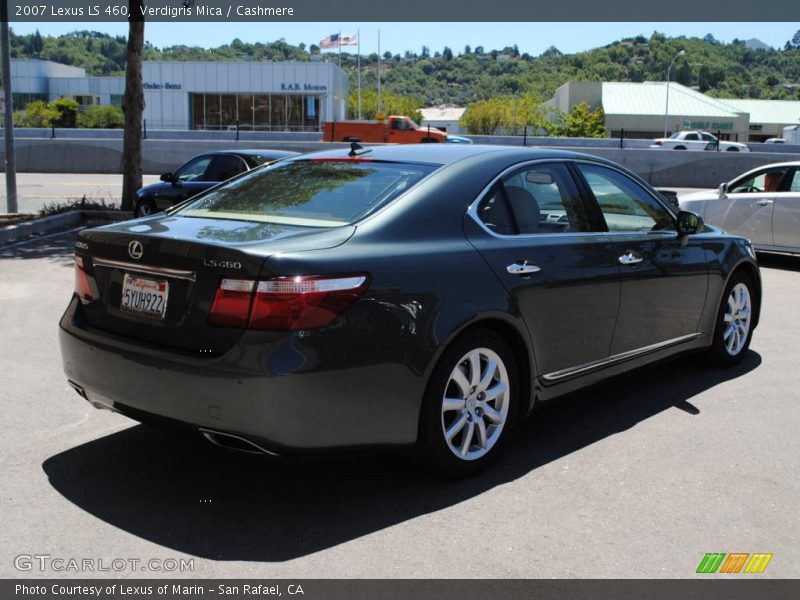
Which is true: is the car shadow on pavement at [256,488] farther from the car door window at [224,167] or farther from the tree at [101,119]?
the tree at [101,119]

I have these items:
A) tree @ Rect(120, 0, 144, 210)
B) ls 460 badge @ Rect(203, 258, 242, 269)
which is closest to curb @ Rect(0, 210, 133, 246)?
tree @ Rect(120, 0, 144, 210)

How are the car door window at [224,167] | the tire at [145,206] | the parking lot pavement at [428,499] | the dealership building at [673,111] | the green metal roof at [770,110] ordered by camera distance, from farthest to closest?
the green metal roof at [770,110], the dealership building at [673,111], the tire at [145,206], the car door window at [224,167], the parking lot pavement at [428,499]

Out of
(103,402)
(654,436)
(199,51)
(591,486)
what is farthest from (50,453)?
(199,51)

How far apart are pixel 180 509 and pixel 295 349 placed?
100 centimetres

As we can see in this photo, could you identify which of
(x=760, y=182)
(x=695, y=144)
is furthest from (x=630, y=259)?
(x=695, y=144)

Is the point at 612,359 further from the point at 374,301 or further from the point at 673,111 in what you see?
the point at 673,111

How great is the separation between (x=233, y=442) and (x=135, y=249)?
101 cm

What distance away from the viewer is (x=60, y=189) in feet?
76.9

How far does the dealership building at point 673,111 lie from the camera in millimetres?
91125

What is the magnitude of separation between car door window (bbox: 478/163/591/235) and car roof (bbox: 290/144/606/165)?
99 mm

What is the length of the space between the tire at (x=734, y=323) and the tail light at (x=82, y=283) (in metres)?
4.35

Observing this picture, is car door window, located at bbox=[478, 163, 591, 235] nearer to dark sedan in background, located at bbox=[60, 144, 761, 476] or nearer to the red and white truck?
dark sedan in background, located at bbox=[60, 144, 761, 476]

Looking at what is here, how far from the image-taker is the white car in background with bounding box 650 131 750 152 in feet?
133

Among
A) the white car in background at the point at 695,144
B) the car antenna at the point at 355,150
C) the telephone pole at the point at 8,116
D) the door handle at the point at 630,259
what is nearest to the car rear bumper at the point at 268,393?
the car antenna at the point at 355,150
